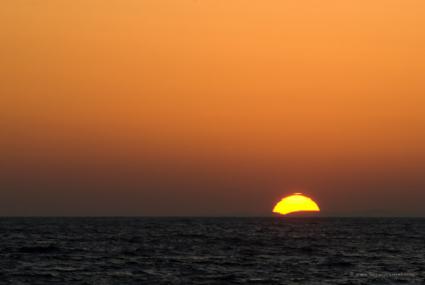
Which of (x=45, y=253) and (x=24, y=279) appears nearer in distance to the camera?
(x=24, y=279)

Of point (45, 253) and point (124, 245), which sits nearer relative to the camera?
point (45, 253)

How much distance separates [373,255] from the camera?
2970 inches

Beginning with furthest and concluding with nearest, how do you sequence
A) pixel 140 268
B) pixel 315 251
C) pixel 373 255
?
1. pixel 315 251
2. pixel 373 255
3. pixel 140 268

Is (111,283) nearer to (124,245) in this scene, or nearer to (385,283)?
(385,283)

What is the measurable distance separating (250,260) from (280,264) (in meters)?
4.41

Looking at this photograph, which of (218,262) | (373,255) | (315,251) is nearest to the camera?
(218,262)

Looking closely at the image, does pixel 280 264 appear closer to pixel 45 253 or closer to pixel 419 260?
pixel 419 260

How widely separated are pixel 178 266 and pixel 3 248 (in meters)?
27.9

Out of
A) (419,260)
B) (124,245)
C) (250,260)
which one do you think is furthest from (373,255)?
(124,245)

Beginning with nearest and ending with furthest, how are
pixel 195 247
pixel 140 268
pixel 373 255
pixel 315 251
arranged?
pixel 140 268, pixel 373 255, pixel 315 251, pixel 195 247

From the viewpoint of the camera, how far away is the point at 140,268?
62.3 meters

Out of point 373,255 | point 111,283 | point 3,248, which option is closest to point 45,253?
point 3,248

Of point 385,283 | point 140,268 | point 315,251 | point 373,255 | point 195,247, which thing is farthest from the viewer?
point 195,247

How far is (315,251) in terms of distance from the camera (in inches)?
3199
